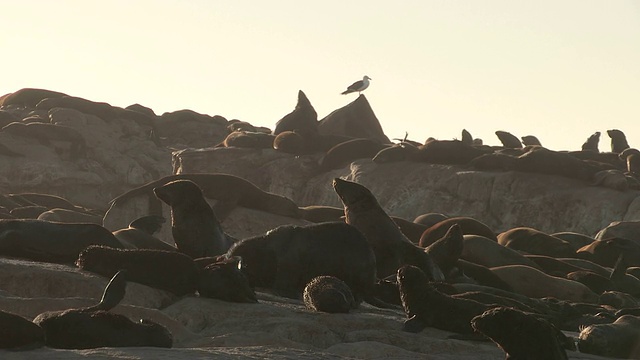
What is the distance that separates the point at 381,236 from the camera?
14.8m

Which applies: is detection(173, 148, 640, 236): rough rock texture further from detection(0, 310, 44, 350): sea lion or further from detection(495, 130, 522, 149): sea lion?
detection(0, 310, 44, 350): sea lion

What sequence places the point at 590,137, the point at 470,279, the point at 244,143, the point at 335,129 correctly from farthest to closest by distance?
the point at 590,137 < the point at 335,129 < the point at 244,143 < the point at 470,279

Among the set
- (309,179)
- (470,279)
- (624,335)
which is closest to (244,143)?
(309,179)

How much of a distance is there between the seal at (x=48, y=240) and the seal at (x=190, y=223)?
1296 mm

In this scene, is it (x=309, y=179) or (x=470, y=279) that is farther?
(x=309, y=179)

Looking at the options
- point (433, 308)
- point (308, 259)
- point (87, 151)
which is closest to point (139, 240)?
point (308, 259)

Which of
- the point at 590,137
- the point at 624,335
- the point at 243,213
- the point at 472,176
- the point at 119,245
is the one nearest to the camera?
the point at 624,335

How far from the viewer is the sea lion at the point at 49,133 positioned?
3972 cm

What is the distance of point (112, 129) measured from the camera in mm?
45219

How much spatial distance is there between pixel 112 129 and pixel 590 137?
18761 mm

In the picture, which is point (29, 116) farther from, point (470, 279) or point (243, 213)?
point (470, 279)

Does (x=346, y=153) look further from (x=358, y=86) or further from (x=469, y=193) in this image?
(x=358, y=86)

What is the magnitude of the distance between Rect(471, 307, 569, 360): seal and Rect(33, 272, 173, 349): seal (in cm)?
225

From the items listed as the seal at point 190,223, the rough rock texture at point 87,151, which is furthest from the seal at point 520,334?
the rough rock texture at point 87,151
